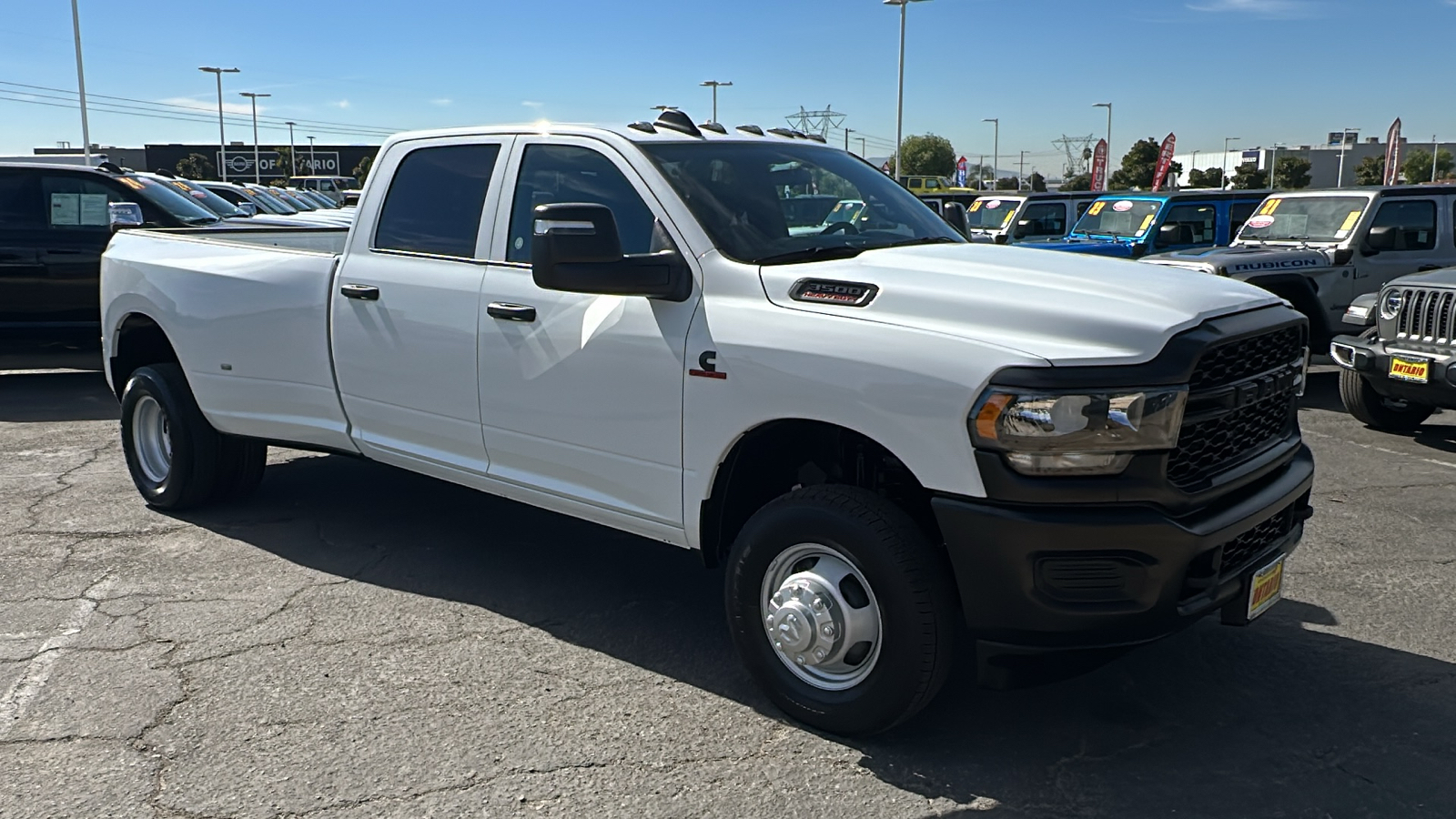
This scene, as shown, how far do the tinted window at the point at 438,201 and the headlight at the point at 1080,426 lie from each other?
2426 mm

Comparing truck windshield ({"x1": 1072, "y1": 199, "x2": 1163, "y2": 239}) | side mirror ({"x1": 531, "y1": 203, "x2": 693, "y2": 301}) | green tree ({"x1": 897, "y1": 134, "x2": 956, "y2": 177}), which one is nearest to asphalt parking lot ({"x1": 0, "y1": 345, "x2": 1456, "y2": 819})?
side mirror ({"x1": 531, "y1": 203, "x2": 693, "y2": 301})

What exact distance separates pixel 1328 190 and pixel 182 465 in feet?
34.3

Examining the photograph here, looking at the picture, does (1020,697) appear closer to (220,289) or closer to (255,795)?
(255,795)

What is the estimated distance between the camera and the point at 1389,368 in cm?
802

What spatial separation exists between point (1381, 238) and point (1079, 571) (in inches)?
375

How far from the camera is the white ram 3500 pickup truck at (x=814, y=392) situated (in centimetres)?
319

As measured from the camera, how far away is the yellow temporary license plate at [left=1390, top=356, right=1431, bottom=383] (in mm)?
7734

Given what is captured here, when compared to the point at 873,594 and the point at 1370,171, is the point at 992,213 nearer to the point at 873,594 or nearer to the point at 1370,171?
the point at 873,594

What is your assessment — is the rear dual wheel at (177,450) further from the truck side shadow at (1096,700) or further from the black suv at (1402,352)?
the black suv at (1402,352)

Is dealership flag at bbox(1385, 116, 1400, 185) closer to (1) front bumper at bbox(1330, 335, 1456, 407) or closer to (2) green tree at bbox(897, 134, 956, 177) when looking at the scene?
(1) front bumper at bbox(1330, 335, 1456, 407)

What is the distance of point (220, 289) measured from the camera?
5676 mm

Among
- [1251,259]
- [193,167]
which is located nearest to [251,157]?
[193,167]

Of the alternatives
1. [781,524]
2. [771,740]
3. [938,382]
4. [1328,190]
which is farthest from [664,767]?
[1328,190]

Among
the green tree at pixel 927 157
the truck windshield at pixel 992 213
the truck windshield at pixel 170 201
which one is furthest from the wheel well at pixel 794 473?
the green tree at pixel 927 157
